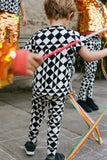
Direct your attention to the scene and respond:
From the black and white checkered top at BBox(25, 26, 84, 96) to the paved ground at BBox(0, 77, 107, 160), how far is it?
0.73 m

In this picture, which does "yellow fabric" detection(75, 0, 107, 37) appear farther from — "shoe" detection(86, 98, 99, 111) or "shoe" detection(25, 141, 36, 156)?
"shoe" detection(25, 141, 36, 156)

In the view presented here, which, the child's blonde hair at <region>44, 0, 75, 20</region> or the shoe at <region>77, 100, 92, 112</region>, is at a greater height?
the child's blonde hair at <region>44, 0, 75, 20</region>

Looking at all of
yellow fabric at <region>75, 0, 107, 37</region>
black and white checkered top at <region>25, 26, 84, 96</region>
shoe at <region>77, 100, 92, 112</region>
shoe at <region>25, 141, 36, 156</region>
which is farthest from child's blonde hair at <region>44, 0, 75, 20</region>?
shoe at <region>77, 100, 92, 112</region>

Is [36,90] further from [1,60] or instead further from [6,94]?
[6,94]

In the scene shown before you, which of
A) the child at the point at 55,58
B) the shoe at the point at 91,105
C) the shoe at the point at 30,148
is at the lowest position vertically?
the shoe at the point at 91,105

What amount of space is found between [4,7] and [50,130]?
251 cm

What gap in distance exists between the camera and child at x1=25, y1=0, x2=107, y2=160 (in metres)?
2.38

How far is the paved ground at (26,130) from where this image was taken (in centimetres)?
279

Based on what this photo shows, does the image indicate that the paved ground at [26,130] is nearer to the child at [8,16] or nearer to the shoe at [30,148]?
the shoe at [30,148]

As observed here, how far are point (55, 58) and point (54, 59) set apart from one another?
0.01 metres

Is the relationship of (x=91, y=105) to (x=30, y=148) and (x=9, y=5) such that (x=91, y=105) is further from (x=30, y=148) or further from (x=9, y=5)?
(x=9, y=5)

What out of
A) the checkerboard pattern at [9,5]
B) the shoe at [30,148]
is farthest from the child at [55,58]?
the checkerboard pattern at [9,5]

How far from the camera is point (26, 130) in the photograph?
3.32 metres

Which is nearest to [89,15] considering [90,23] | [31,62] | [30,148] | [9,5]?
[90,23]
